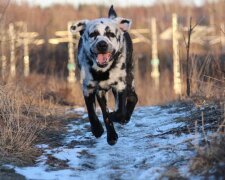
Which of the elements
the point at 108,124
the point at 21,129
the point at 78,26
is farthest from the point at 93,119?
the point at 78,26

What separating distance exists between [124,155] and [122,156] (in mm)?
33

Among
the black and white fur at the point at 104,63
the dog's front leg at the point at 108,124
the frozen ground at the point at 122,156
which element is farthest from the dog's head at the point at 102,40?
the frozen ground at the point at 122,156

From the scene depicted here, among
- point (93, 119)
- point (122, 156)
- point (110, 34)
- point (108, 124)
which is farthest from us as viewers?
point (93, 119)

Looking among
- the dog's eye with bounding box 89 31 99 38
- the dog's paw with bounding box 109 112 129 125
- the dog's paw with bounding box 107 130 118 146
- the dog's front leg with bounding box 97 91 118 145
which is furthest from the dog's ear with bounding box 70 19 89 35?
the dog's paw with bounding box 107 130 118 146

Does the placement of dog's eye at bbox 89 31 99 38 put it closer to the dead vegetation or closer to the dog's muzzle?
the dog's muzzle

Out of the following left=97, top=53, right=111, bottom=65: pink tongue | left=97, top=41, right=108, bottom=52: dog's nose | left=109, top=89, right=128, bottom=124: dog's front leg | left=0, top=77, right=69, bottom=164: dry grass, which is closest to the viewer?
left=0, top=77, right=69, bottom=164: dry grass

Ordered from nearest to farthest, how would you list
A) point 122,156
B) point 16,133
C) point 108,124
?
point 122,156
point 16,133
point 108,124

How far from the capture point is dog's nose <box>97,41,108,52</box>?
4.80 meters

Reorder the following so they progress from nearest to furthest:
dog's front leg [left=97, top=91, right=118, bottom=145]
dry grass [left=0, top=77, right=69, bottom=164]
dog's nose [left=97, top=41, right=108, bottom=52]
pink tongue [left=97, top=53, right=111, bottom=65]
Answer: dry grass [left=0, top=77, right=69, bottom=164], dog's nose [left=97, top=41, right=108, bottom=52], pink tongue [left=97, top=53, right=111, bottom=65], dog's front leg [left=97, top=91, right=118, bottom=145]

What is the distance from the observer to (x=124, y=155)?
4.54 metres

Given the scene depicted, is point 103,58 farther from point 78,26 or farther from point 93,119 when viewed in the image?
point 93,119

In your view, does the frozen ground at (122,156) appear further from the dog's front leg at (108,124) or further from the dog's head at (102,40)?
the dog's head at (102,40)

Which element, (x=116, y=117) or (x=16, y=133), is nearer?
(x=16, y=133)

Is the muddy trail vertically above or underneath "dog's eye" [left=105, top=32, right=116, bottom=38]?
underneath
